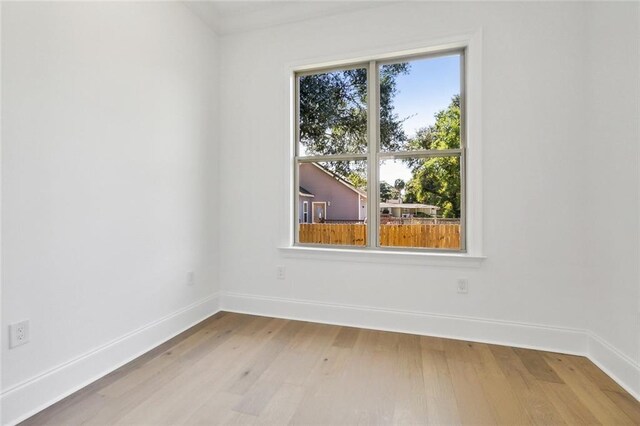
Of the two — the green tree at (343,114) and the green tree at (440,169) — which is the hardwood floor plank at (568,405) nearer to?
the green tree at (440,169)

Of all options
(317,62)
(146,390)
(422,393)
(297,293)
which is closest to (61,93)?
(146,390)

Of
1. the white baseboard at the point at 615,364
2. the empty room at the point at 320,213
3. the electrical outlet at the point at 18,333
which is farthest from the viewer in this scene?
the white baseboard at the point at 615,364

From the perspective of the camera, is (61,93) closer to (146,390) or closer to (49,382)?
(49,382)

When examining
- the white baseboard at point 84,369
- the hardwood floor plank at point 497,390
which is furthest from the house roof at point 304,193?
the hardwood floor plank at point 497,390

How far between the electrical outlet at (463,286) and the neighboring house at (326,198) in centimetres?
96

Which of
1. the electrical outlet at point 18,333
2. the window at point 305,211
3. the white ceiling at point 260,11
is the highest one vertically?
the white ceiling at point 260,11

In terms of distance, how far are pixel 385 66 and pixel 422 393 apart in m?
2.57

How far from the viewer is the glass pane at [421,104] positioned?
264 centimetres

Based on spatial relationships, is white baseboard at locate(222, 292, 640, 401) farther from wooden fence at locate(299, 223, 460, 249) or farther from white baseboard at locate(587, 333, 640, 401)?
wooden fence at locate(299, 223, 460, 249)

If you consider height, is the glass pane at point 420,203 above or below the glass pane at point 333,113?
below

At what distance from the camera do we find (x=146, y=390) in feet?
5.80

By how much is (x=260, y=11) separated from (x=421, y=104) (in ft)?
5.62

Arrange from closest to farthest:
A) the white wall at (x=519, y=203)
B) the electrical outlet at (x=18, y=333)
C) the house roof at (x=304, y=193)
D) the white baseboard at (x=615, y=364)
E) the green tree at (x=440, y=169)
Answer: the electrical outlet at (x=18, y=333)
the white baseboard at (x=615, y=364)
the white wall at (x=519, y=203)
the green tree at (x=440, y=169)
the house roof at (x=304, y=193)

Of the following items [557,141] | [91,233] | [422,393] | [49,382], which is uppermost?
[557,141]
